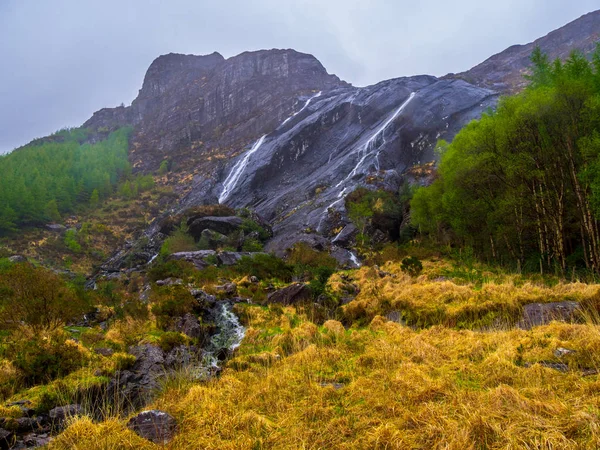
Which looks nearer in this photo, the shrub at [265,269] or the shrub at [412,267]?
the shrub at [412,267]

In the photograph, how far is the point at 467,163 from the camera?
61.0ft

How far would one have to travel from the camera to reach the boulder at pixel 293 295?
52.7 feet

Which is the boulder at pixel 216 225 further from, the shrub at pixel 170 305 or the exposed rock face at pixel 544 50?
the exposed rock face at pixel 544 50

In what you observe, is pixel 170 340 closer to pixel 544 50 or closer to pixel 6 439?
pixel 6 439

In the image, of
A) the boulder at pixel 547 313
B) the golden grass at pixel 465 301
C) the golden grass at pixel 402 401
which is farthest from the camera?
the golden grass at pixel 465 301

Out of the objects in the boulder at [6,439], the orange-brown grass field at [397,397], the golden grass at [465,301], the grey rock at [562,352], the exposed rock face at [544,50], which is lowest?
the golden grass at [465,301]

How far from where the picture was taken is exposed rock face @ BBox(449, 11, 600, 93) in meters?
112

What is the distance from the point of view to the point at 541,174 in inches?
586

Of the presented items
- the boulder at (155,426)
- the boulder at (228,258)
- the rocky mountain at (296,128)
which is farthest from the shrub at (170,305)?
the rocky mountain at (296,128)

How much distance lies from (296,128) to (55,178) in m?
57.1

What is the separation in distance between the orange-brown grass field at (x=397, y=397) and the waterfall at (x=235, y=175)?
63.8m

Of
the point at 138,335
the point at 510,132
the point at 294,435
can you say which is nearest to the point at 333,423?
the point at 294,435

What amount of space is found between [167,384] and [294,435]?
12.3 feet

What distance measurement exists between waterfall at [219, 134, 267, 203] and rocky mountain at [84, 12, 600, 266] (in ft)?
1.20
